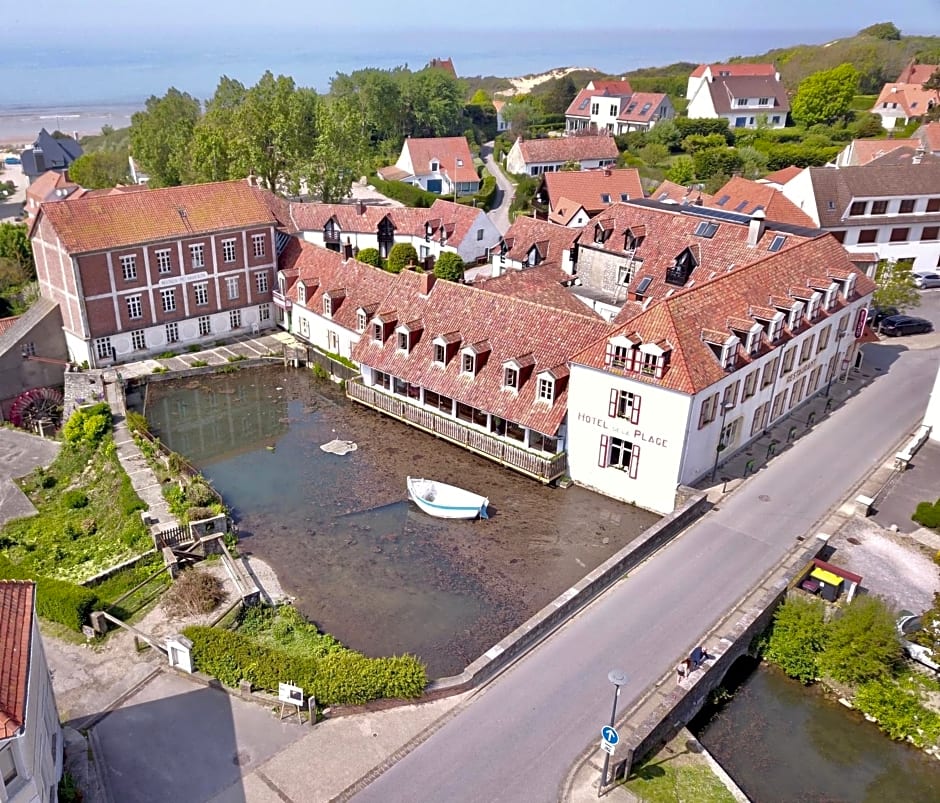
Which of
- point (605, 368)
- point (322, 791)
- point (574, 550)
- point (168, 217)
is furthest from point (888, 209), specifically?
point (322, 791)

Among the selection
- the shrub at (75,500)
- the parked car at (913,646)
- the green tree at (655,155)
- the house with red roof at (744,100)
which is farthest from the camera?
the house with red roof at (744,100)

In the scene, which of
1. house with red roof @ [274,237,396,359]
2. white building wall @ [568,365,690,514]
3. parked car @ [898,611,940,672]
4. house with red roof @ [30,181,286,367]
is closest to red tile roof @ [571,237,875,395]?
white building wall @ [568,365,690,514]

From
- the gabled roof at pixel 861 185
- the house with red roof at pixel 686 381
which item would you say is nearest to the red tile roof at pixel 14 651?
the house with red roof at pixel 686 381

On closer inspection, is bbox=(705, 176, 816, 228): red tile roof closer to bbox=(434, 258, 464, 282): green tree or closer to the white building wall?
bbox=(434, 258, 464, 282): green tree

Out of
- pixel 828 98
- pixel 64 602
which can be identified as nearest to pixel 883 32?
pixel 828 98

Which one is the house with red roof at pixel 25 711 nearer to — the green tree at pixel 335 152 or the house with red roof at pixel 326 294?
the house with red roof at pixel 326 294
